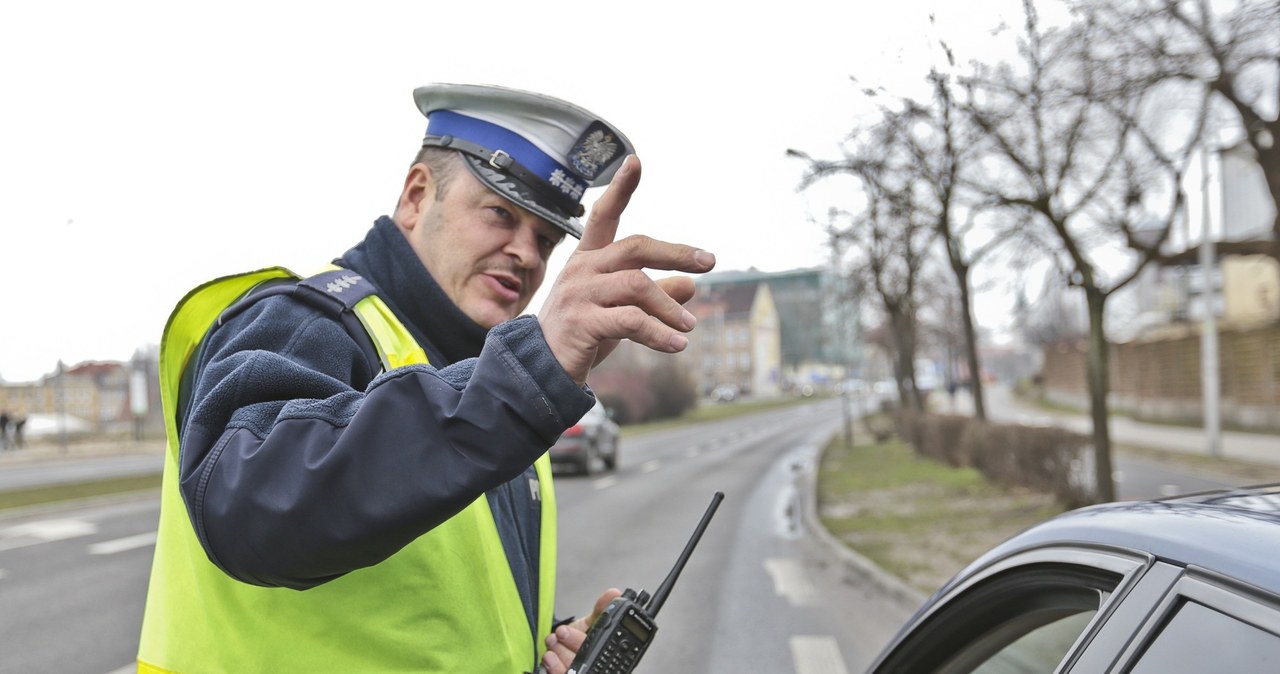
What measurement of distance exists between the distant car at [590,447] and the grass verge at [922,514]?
15.5 feet

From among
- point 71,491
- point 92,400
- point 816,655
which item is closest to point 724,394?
point 92,400

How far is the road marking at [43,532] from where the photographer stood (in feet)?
35.8

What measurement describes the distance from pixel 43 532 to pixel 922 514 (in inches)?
440

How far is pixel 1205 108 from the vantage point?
24.9ft

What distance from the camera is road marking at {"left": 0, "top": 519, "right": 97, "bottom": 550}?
10.9m

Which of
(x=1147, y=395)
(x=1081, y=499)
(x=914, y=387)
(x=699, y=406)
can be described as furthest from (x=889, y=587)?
(x=699, y=406)

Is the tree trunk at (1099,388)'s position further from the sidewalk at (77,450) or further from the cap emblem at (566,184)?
the sidewalk at (77,450)

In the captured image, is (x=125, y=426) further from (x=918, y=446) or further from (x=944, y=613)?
(x=944, y=613)

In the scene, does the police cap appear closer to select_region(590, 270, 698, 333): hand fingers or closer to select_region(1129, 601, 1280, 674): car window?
select_region(590, 270, 698, 333): hand fingers

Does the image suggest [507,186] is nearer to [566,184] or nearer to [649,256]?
[566,184]

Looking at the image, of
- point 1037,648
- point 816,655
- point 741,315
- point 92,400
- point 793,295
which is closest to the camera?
point 1037,648

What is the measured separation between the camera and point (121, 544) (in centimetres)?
1058

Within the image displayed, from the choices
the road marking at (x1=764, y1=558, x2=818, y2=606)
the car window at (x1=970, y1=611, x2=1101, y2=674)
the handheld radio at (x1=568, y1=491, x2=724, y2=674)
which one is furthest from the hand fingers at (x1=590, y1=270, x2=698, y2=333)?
the road marking at (x1=764, y1=558, x2=818, y2=606)

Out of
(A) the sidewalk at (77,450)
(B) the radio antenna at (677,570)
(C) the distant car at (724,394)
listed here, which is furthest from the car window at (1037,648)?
(C) the distant car at (724,394)
